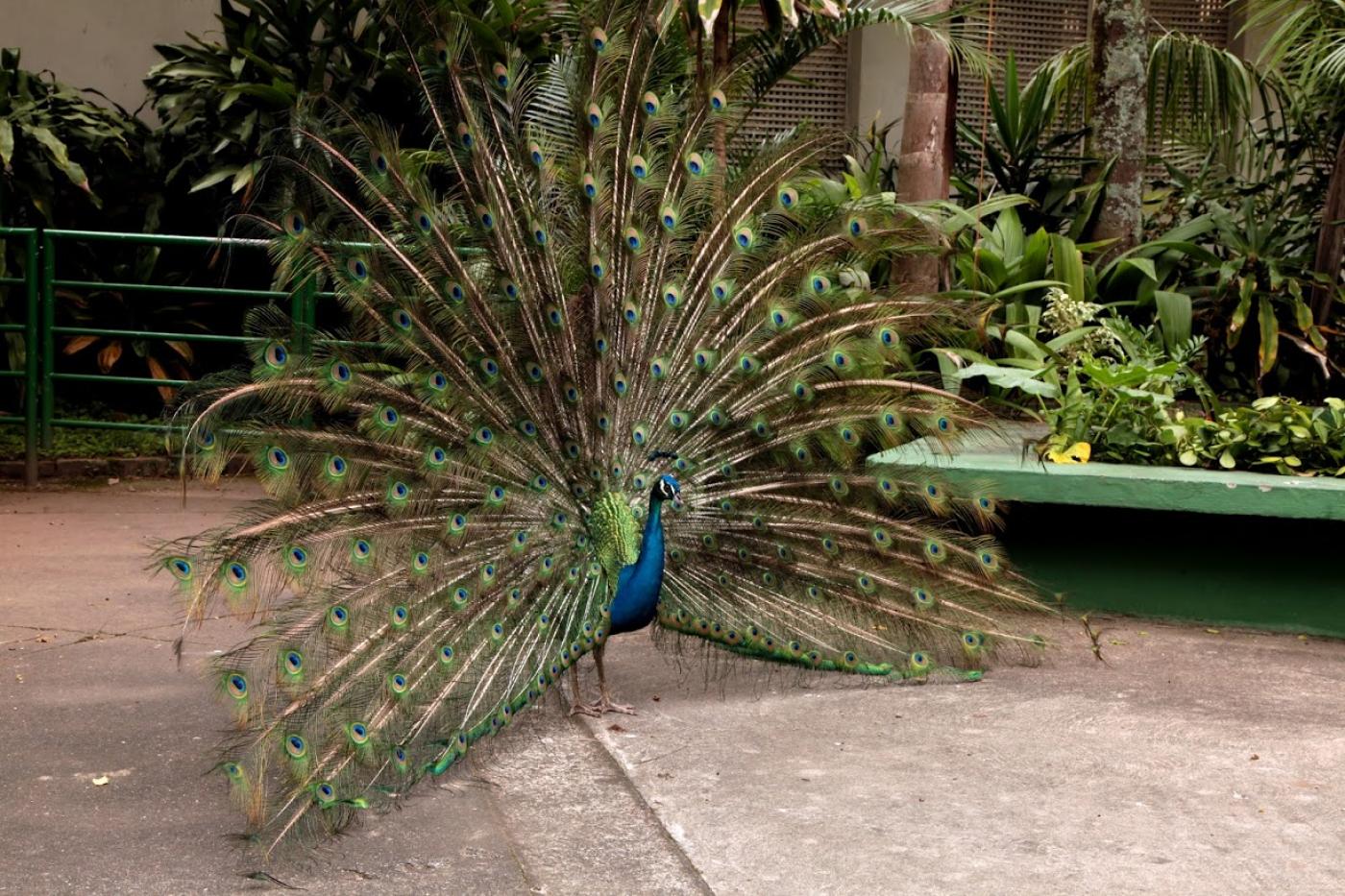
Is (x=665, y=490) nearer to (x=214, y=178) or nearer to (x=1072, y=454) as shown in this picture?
(x=1072, y=454)

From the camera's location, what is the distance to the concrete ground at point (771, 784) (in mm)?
4023

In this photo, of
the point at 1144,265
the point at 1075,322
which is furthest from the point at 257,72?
the point at 1144,265

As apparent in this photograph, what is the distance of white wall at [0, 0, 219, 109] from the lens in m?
11.0

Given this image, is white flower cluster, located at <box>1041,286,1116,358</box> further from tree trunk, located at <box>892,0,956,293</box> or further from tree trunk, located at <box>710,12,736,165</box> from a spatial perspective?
tree trunk, located at <box>710,12,736,165</box>

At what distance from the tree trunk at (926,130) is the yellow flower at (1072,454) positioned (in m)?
1.41

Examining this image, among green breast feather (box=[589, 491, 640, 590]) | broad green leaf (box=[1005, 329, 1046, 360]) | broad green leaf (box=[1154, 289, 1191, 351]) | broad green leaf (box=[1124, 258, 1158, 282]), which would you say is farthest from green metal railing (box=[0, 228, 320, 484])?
broad green leaf (box=[1154, 289, 1191, 351])

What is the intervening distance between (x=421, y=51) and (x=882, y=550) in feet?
7.94

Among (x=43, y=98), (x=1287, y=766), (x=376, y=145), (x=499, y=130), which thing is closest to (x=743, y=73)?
(x=499, y=130)

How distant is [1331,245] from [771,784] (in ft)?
18.1

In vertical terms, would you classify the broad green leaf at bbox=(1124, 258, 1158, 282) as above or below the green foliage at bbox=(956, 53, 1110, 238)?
below

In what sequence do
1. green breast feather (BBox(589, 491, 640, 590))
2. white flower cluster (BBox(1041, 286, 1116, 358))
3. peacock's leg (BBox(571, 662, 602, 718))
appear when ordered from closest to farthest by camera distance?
green breast feather (BBox(589, 491, 640, 590)), peacock's leg (BBox(571, 662, 602, 718)), white flower cluster (BBox(1041, 286, 1116, 358))

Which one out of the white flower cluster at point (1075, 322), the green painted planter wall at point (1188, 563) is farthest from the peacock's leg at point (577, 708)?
the white flower cluster at point (1075, 322)

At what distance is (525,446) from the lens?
5.24 metres

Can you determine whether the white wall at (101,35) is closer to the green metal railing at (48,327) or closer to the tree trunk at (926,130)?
the green metal railing at (48,327)
